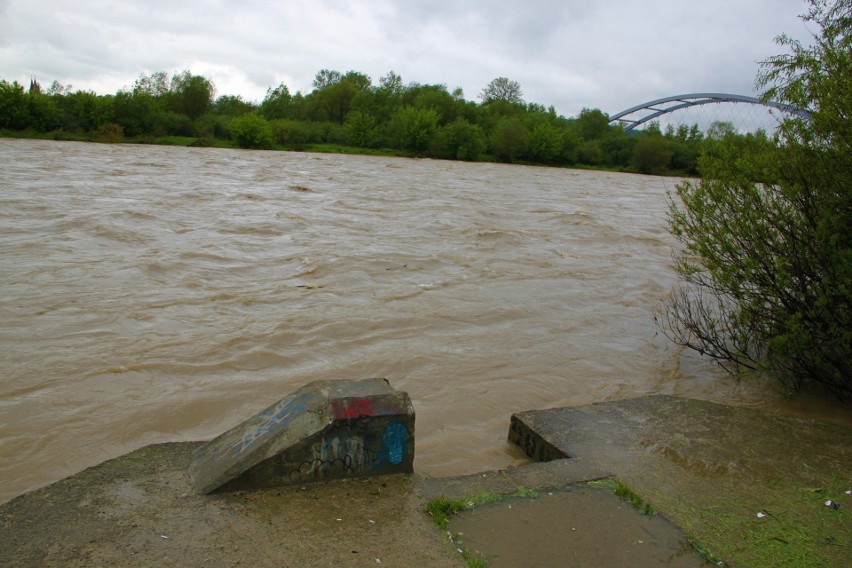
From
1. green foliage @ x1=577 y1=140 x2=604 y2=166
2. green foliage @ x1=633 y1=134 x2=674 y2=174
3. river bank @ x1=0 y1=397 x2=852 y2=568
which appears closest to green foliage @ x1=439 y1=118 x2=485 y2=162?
green foliage @ x1=577 y1=140 x2=604 y2=166

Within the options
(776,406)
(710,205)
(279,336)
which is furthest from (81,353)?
(776,406)

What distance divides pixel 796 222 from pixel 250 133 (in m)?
61.3

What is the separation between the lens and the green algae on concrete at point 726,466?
334 cm

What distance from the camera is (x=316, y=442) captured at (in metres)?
3.44

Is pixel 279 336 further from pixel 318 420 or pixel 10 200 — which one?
pixel 10 200

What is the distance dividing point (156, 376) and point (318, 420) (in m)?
3.54

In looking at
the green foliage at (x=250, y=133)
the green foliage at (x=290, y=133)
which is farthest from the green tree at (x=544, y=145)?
the green foliage at (x=250, y=133)

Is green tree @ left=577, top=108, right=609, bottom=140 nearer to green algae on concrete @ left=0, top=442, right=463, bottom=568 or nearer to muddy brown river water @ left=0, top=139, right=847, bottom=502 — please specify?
muddy brown river water @ left=0, top=139, right=847, bottom=502

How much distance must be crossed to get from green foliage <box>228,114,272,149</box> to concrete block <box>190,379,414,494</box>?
6214cm

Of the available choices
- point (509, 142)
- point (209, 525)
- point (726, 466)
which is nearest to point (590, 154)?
point (509, 142)

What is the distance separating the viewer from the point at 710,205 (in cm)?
639

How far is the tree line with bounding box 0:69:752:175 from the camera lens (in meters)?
58.0

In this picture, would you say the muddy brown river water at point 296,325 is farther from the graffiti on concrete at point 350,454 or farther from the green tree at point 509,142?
the green tree at point 509,142

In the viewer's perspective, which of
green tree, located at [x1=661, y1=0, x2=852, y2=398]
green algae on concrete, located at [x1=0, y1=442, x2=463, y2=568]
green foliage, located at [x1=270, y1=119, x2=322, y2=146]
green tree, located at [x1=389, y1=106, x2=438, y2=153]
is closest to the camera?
green algae on concrete, located at [x1=0, y1=442, x2=463, y2=568]
